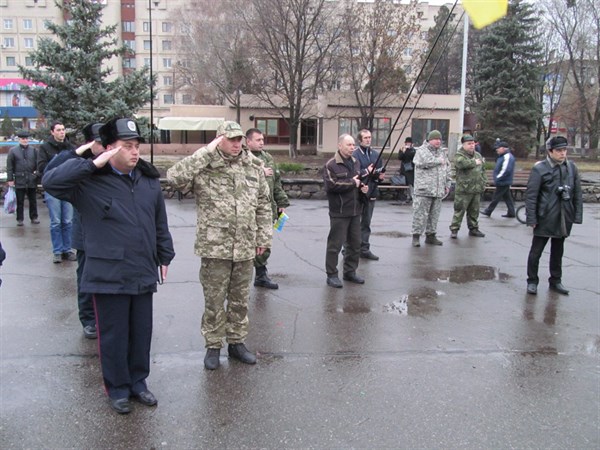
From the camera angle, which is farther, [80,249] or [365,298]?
[365,298]

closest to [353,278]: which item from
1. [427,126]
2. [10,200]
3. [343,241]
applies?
[343,241]

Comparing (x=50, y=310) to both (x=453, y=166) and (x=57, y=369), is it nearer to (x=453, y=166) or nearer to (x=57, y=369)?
(x=57, y=369)

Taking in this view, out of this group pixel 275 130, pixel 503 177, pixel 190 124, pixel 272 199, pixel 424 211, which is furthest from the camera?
pixel 275 130

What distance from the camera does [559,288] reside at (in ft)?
20.9

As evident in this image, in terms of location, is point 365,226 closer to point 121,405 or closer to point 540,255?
point 540,255

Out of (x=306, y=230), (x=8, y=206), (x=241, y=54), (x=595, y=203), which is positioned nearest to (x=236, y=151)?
(x=306, y=230)

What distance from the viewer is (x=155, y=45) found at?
69688 millimetres

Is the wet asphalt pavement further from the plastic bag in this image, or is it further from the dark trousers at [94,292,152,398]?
the plastic bag

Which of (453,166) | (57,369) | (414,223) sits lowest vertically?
(57,369)

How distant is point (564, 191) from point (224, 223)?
426 cm

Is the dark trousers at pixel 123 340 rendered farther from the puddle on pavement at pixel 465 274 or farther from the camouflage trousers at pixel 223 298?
the puddle on pavement at pixel 465 274

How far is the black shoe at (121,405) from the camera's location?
134 inches

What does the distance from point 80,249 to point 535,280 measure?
5116 mm

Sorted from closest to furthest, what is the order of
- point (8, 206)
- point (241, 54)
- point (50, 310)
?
point (50, 310)
point (8, 206)
point (241, 54)
